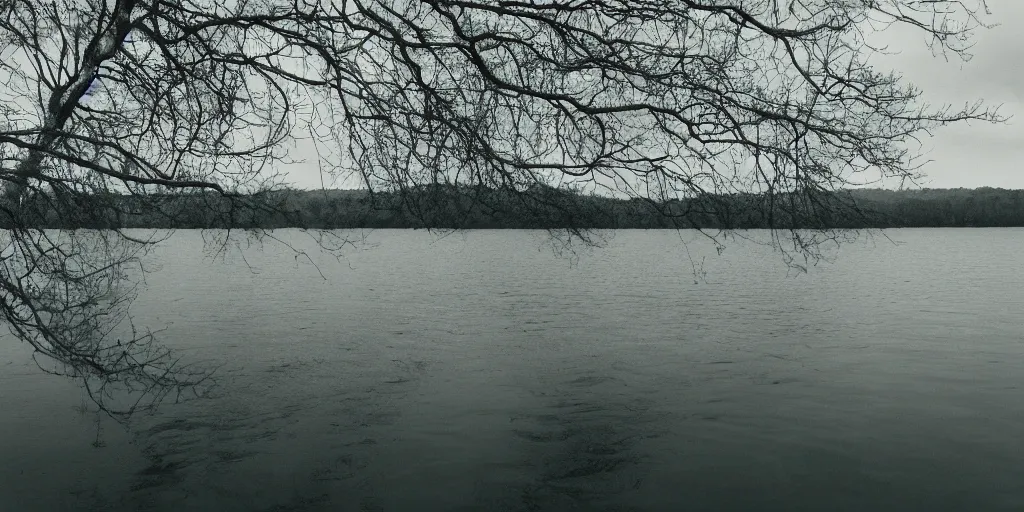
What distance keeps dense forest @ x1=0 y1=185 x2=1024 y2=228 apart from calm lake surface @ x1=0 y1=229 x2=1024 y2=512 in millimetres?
580

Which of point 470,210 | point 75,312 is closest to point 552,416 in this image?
point 470,210

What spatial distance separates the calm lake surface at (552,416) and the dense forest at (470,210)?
580 mm

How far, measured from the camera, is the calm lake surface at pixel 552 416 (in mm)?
7398

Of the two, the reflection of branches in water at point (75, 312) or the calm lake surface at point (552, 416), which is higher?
the reflection of branches in water at point (75, 312)

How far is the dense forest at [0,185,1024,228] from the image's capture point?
7484mm

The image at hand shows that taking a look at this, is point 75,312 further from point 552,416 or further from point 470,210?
point 552,416

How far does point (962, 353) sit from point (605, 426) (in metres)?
8.13

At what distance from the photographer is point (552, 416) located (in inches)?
387

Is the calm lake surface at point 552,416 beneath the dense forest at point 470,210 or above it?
beneath

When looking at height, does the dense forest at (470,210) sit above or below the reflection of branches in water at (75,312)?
above

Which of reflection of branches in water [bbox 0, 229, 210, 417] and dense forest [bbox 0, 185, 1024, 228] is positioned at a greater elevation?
dense forest [bbox 0, 185, 1024, 228]

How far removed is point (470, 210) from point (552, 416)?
10.1 ft

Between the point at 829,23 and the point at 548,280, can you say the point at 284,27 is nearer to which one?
the point at 829,23

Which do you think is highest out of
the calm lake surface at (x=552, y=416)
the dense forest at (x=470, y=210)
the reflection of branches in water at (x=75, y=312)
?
the dense forest at (x=470, y=210)
